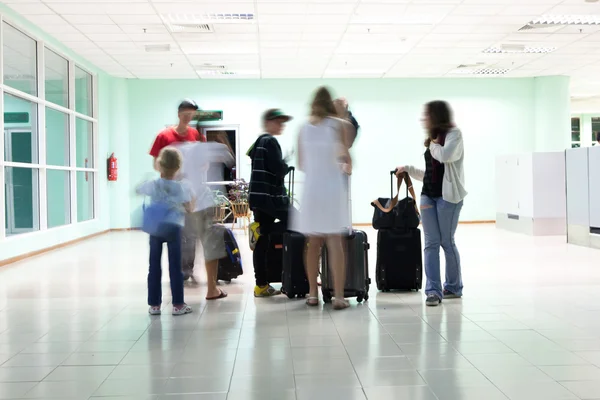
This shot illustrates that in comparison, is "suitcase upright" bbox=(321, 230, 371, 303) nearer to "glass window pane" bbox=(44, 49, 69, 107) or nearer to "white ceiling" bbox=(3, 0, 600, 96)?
"white ceiling" bbox=(3, 0, 600, 96)

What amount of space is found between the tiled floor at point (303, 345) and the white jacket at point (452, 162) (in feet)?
2.61

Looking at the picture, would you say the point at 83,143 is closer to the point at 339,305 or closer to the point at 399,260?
the point at 399,260

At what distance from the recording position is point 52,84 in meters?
9.56

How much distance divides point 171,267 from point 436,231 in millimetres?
1890

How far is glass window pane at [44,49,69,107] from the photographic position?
9.40 metres

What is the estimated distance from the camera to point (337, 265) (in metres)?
4.05

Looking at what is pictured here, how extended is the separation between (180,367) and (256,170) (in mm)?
1893

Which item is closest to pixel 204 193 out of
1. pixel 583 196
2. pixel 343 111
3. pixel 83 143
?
pixel 343 111

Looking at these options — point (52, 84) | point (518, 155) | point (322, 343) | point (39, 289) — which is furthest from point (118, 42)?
point (322, 343)

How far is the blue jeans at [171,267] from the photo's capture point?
3898 mm

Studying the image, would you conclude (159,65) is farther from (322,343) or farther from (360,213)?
(322,343)

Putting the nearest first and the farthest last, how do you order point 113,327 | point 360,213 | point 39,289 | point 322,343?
point 322,343 → point 113,327 → point 39,289 → point 360,213

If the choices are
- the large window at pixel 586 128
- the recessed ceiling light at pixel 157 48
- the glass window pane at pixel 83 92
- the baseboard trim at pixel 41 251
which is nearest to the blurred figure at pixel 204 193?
the baseboard trim at pixel 41 251

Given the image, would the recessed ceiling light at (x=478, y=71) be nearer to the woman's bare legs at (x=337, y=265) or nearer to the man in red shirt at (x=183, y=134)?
the man in red shirt at (x=183, y=134)
